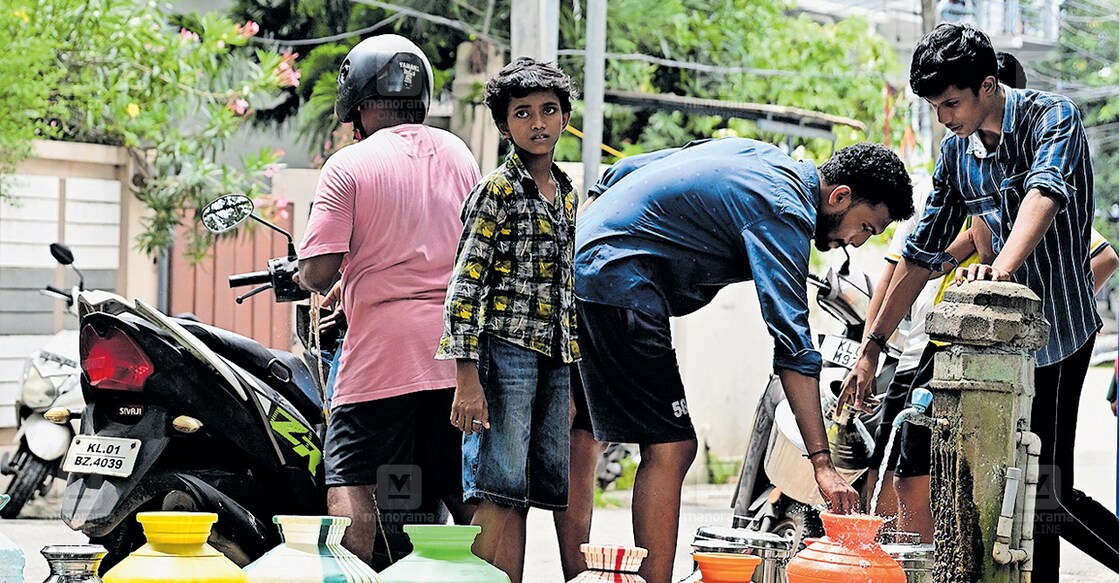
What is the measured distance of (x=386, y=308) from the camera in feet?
14.6

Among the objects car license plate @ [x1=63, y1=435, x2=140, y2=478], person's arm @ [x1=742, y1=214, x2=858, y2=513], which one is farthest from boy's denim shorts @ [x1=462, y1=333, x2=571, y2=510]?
car license plate @ [x1=63, y1=435, x2=140, y2=478]

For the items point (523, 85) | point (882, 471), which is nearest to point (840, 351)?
point (882, 471)

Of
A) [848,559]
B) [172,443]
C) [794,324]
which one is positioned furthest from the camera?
[172,443]

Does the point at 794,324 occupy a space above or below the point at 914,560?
above

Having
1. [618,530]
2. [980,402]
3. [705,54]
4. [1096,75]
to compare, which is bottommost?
[618,530]

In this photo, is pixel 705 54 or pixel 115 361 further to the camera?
pixel 705 54

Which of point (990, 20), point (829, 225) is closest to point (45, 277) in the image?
point (829, 225)

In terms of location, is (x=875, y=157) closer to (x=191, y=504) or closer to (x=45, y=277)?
(x=191, y=504)

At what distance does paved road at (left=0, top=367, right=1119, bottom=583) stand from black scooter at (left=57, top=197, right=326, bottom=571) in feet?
3.29

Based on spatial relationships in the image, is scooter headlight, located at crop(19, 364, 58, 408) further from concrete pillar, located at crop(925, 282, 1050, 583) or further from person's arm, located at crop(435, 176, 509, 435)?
concrete pillar, located at crop(925, 282, 1050, 583)

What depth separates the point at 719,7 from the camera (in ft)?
53.7

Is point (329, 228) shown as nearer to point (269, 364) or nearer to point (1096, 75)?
point (269, 364)

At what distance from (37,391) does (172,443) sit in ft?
12.0

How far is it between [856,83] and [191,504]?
41.7 feet
